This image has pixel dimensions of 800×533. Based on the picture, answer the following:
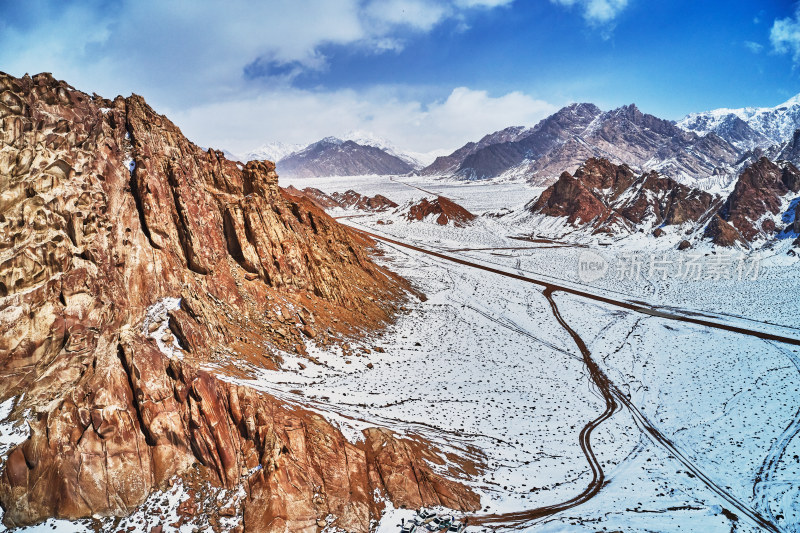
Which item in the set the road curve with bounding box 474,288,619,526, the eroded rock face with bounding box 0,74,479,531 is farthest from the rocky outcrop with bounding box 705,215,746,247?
the eroded rock face with bounding box 0,74,479,531

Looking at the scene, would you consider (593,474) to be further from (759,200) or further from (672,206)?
(672,206)

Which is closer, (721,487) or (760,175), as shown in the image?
(721,487)

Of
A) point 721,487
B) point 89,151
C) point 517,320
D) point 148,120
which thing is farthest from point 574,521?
point 148,120

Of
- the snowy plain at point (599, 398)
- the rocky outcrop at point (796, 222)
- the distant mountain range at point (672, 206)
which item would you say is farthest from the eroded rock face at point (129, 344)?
the distant mountain range at point (672, 206)

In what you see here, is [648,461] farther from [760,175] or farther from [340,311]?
[760,175]

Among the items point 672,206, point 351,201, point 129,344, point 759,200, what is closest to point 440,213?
point 351,201

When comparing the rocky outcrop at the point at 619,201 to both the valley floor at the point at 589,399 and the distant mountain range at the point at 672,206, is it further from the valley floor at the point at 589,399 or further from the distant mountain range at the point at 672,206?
the valley floor at the point at 589,399
